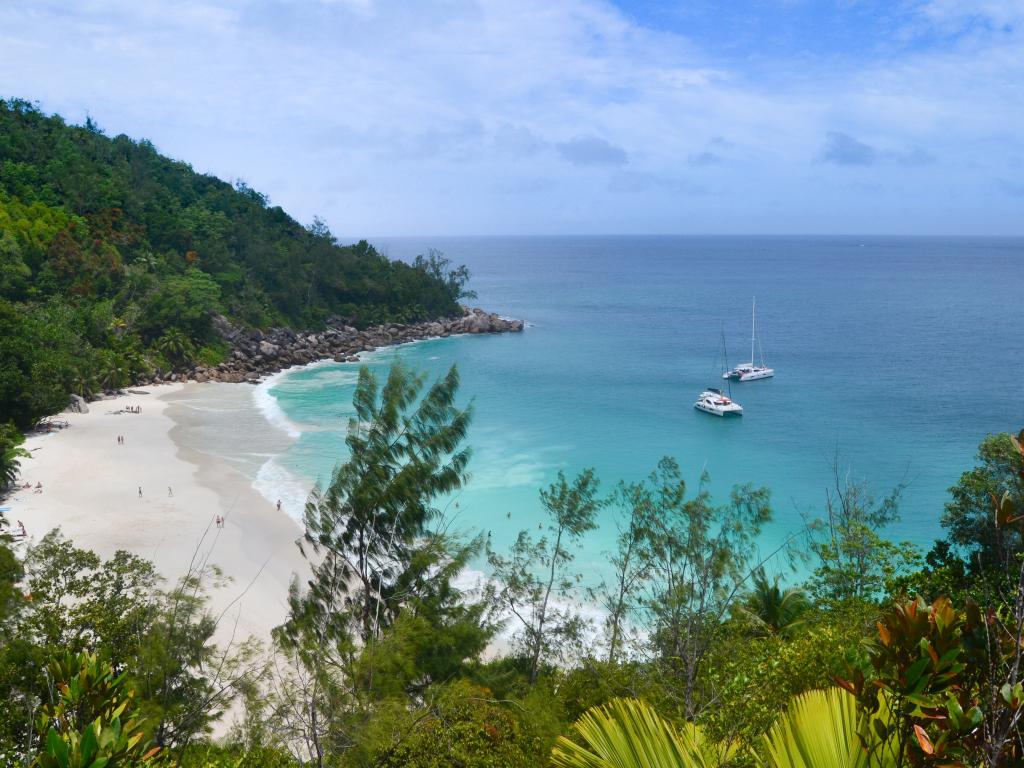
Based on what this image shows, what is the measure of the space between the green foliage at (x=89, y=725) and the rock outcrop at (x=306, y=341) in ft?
149

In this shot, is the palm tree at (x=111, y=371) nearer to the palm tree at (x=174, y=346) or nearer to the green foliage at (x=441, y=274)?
the palm tree at (x=174, y=346)

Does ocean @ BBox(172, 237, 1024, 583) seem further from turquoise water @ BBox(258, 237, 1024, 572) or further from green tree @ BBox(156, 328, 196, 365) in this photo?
green tree @ BBox(156, 328, 196, 365)

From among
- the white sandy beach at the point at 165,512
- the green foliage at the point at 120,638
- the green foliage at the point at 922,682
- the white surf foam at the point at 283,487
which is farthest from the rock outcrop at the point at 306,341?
the green foliage at the point at 922,682

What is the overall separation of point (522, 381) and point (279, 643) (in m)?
39.0

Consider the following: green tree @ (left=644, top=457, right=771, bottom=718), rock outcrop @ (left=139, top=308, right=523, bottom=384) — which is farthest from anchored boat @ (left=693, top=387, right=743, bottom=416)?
rock outcrop @ (left=139, top=308, right=523, bottom=384)

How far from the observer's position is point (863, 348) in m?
59.5

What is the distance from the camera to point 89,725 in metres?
3.54

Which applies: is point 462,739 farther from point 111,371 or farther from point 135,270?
point 135,270

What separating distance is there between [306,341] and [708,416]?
32982 millimetres

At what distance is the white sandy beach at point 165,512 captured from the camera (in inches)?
830

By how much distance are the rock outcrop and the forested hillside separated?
49.9 inches

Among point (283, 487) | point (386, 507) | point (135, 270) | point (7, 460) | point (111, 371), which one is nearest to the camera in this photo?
point (386, 507)

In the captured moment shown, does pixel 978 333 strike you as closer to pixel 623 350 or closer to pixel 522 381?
pixel 623 350

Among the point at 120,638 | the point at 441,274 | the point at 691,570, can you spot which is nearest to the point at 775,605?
the point at 691,570
